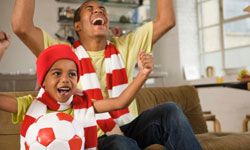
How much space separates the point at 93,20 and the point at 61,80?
44 centimetres

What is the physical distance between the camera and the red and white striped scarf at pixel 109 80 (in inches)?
63.6

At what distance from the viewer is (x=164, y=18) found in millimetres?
1796

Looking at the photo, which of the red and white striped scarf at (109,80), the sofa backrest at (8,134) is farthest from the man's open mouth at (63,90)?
the sofa backrest at (8,134)

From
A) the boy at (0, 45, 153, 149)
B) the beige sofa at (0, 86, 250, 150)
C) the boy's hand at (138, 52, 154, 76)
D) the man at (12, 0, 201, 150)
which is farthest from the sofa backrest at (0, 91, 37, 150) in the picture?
the boy's hand at (138, 52, 154, 76)

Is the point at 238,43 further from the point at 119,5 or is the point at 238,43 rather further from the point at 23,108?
the point at 23,108

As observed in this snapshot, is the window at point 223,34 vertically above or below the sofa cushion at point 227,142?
above

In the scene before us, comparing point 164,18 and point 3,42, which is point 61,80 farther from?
point 164,18

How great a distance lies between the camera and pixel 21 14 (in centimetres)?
156

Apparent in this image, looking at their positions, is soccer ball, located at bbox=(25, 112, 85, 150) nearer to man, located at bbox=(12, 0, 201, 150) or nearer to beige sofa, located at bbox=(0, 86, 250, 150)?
man, located at bbox=(12, 0, 201, 150)

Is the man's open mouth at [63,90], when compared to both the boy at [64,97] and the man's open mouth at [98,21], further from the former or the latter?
the man's open mouth at [98,21]

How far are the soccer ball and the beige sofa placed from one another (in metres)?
0.63

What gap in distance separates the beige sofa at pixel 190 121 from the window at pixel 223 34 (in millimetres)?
3160

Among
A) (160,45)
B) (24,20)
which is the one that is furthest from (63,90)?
(160,45)

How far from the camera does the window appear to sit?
5723mm
